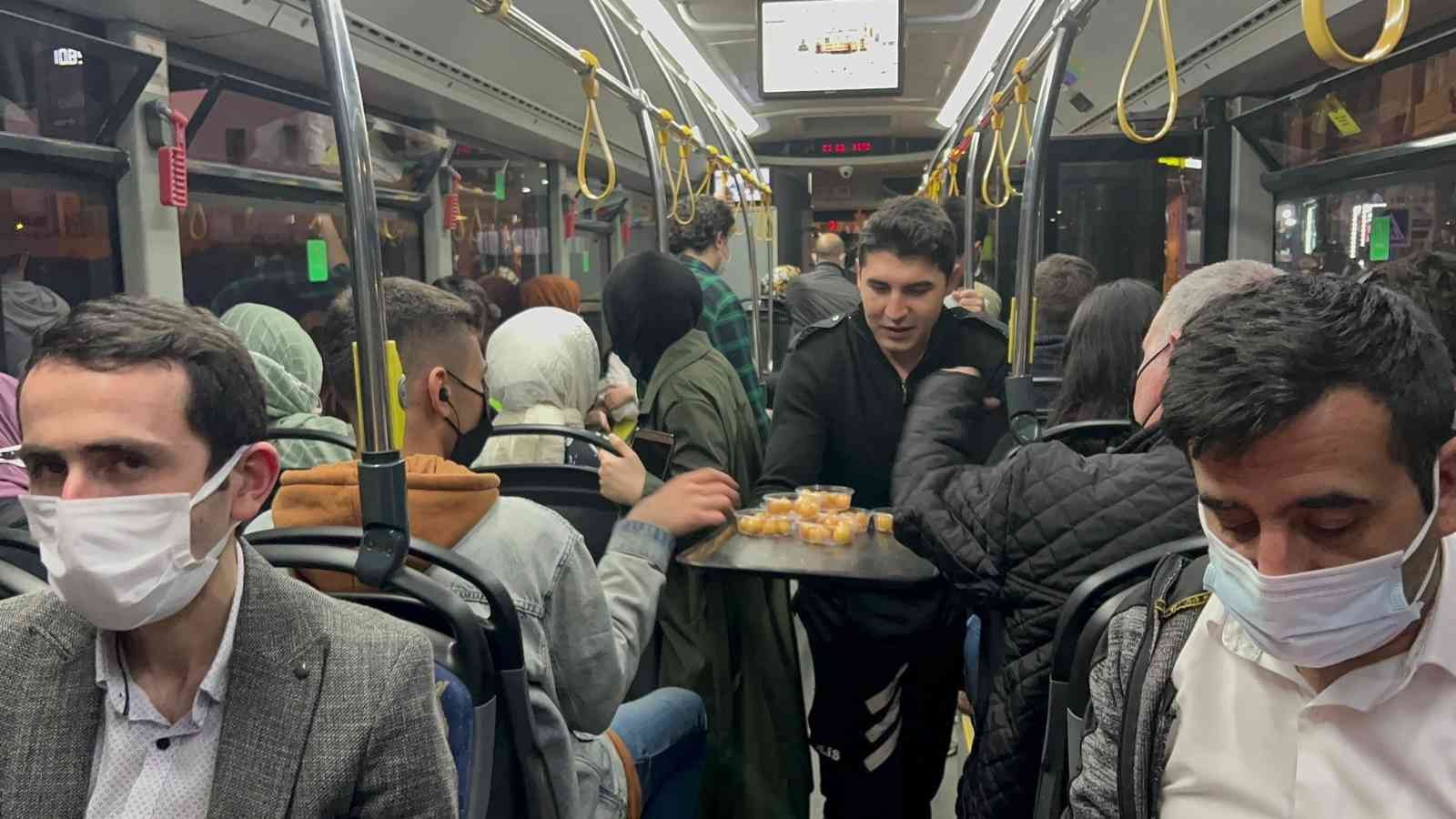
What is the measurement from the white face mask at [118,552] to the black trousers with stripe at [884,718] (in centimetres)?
167

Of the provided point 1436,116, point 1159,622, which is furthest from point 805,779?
point 1436,116

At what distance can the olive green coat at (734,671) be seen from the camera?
2805mm

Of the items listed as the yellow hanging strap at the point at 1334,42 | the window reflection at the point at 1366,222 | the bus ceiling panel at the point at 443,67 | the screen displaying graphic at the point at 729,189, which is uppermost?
the bus ceiling panel at the point at 443,67

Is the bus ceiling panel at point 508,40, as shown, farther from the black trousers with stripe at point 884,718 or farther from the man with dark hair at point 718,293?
the black trousers with stripe at point 884,718

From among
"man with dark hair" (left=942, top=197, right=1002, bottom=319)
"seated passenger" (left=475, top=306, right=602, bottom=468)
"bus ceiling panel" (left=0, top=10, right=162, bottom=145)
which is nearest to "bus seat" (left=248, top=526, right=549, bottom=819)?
"seated passenger" (left=475, top=306, right=602, bottom=468)

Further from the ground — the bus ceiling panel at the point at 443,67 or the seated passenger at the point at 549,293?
the bus ceiling panel at the point at 443,67

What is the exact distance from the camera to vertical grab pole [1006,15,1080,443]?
2.54 m

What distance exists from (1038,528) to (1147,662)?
0.52 m

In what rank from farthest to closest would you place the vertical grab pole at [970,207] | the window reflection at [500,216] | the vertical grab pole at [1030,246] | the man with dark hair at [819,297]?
the window reflection at [500,216]
the man with dark hair at [819,297]
the vertical grab pole at [970,207]
the vertical grab pole at [1030,246]

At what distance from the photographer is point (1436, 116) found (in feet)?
14.4

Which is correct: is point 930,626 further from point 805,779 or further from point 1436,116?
Answer: point 1436,116

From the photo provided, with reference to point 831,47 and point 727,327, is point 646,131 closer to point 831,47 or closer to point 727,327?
point 727,327

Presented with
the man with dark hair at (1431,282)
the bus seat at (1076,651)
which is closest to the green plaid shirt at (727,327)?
the man with dark hair at (1431,282)

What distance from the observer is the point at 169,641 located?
1.32m
